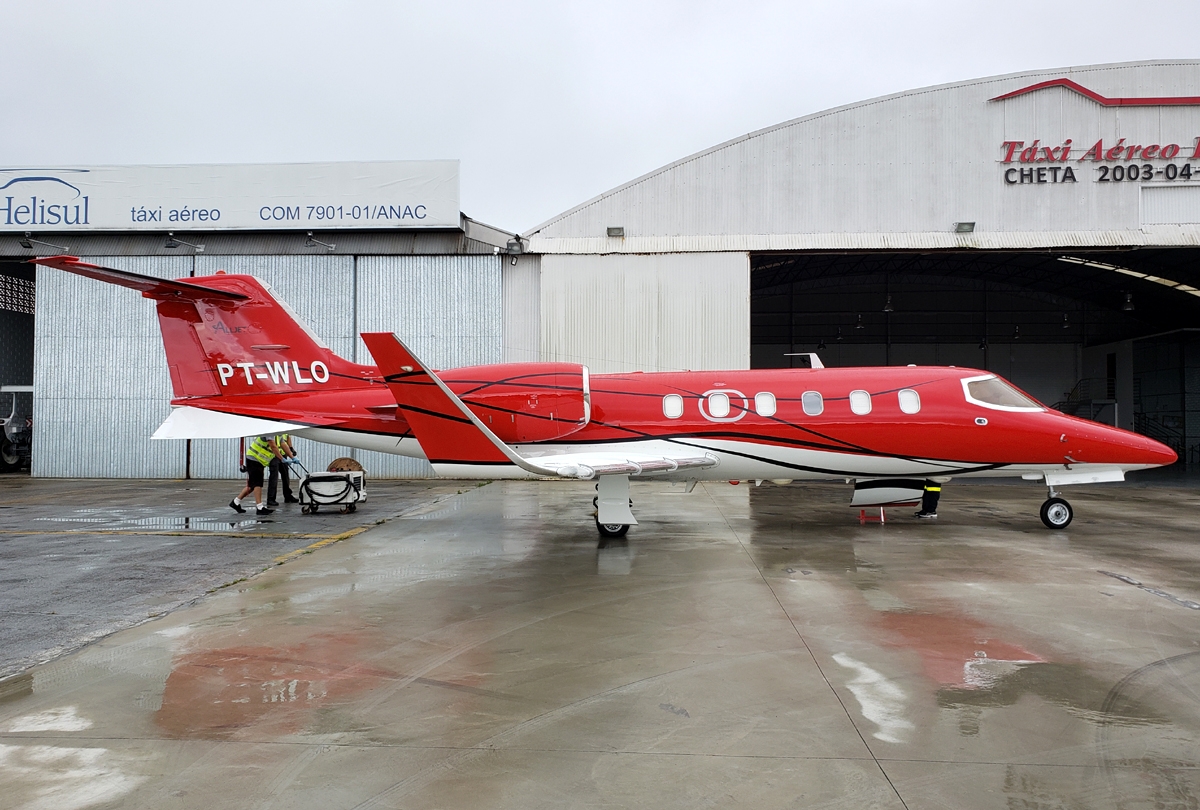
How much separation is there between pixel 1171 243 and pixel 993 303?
2175 centimetres

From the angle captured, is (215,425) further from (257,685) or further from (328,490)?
(257,685)

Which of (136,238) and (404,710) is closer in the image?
(404,710)

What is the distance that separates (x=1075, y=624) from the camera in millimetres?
6570

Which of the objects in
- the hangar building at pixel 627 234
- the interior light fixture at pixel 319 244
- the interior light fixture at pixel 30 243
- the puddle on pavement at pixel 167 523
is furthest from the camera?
the interior light fixture at pixel 30 243

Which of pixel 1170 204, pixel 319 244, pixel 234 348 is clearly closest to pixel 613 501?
pixel 234 348

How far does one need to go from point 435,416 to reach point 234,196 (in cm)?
1734

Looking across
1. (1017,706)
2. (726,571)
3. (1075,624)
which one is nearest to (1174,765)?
(1017,706)

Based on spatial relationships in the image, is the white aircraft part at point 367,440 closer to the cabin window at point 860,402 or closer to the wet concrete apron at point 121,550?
the wet concrete apron at point 121,550

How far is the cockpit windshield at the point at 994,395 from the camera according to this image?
1185cm

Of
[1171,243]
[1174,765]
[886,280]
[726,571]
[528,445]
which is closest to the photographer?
[1174,765]

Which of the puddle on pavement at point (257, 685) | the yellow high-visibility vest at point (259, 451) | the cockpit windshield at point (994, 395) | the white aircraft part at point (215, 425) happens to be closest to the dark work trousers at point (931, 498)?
the cockpit windshield at point (994, 395)

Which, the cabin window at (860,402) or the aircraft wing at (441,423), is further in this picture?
the cabin window at (860,402)

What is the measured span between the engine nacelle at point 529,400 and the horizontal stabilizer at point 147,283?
15.1 ft

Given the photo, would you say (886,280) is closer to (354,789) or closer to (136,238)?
(136,238)
